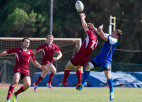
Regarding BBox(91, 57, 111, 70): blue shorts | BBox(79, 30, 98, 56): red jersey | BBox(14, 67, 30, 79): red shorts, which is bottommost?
BBox(14, 67, 30, 79): red shorts

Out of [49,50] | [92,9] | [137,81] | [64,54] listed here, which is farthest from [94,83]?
[92,9]

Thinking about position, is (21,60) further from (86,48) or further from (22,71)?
(86,48)

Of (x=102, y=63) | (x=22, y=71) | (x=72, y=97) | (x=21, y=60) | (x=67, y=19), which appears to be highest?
(x=67, y=19)

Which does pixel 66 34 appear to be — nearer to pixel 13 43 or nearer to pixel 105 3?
pixel 105 3

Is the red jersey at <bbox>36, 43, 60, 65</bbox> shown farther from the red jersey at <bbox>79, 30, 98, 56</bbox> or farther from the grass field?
the red jersey at <bbox>79, 30, 98, 56</bbox>

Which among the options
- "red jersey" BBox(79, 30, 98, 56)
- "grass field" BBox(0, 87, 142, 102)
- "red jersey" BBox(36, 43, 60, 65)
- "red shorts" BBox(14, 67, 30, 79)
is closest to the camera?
"red shorts" BBox(14, 67, 30, 79)

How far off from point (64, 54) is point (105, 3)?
9.22 m

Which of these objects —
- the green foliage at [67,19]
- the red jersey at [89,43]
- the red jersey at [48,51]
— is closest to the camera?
the red jersey at [89,43]

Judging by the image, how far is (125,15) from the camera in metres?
29.8

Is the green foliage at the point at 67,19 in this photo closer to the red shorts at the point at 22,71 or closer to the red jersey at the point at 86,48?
the red jersey at the point at 86,48

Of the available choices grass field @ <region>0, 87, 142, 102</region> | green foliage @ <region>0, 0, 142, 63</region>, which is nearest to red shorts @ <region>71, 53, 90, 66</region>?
grass field @ <region>0, 87, 142, 102</region>

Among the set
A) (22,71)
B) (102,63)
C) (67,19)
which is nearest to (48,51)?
(102,63)

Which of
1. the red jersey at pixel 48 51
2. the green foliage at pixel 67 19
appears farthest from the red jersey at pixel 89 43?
the green foliage at pixel 67 19

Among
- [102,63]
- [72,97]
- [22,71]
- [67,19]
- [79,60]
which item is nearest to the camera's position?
[22,71]
